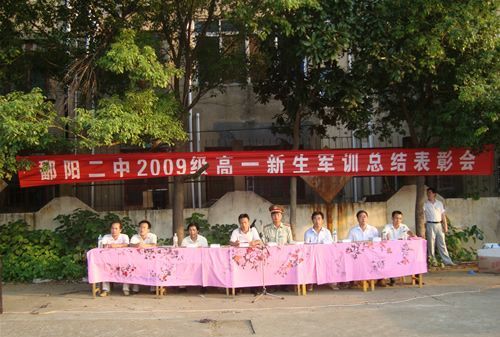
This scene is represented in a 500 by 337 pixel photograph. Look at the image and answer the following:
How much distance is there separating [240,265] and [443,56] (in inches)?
201

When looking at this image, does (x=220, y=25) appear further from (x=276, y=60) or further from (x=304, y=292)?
(x=304, y=292)

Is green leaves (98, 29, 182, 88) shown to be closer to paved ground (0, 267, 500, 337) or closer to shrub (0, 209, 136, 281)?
paved ground (0, 267, 500, 337)

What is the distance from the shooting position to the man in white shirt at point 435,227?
37.6ft

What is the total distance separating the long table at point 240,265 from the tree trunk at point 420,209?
3.03m

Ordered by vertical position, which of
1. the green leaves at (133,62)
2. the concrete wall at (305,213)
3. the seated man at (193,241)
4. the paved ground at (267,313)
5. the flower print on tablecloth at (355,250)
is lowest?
the paved ground at (267,313)

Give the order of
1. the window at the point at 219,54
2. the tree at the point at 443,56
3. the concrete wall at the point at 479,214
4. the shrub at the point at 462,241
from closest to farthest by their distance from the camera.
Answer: the tree at the point at 443,56
the window at the point at 219,54
the shrub at the point at 462,241
the concrete wall at the point at 479,214

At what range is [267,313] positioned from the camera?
7500mm

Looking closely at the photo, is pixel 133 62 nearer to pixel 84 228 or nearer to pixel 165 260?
pixel 165 260

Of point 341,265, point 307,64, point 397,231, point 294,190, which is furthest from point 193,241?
point 307,64

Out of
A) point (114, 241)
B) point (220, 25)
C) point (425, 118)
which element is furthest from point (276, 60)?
point (114, 241)

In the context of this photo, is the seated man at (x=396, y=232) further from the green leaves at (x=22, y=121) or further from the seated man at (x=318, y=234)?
the green leaves at (x=22, y=121)

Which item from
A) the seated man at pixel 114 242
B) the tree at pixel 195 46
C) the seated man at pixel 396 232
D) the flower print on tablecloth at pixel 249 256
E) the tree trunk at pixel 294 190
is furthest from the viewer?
the tree trunk at pixel 294 190

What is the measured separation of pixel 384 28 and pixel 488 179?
5785mm

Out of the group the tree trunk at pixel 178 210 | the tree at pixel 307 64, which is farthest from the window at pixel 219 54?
the tree trunk at pixel 178 210
